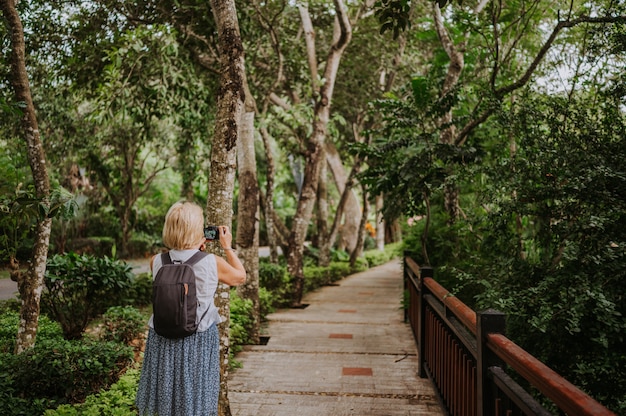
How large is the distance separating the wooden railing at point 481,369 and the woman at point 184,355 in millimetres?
1436

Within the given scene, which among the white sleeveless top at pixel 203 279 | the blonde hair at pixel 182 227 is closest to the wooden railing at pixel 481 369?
the white sleeveless top at pixel 203 279

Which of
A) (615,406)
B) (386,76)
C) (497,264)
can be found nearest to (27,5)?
(497,264)

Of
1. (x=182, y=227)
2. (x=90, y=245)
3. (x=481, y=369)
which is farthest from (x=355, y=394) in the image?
(x=90, y=245)

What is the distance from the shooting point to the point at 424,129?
7070 millimetres

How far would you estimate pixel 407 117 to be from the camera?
23.9 ft

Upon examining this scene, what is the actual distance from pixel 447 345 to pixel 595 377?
3.28 ft

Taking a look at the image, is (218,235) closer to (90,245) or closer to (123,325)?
(123,325)

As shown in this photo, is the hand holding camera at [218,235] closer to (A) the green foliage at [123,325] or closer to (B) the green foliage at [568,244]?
(B) the green foliage at [568,244]

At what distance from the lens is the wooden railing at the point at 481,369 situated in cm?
192

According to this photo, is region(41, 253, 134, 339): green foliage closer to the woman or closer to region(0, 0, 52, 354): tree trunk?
region(0, 0, 52, 354): tree trunk

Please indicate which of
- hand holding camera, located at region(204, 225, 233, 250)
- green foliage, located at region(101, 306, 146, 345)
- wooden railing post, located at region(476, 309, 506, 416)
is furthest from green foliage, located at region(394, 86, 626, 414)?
green foliage, located at region(101, 306, 146, 345)

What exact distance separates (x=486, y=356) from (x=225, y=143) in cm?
249

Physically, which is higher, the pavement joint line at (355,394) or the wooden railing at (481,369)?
the wooden railing at (481,369)

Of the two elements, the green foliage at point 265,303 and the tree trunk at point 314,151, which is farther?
the tree trunk at point 314,151
